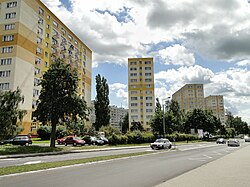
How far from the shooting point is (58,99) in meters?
29.6

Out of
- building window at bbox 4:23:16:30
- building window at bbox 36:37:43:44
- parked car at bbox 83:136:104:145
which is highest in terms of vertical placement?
building window at bbox 4:23:16:30

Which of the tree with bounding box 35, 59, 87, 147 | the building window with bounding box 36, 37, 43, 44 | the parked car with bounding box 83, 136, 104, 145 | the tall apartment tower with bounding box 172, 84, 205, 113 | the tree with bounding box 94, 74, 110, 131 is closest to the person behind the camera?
the tree with bounding box 35, 59, 87, 147

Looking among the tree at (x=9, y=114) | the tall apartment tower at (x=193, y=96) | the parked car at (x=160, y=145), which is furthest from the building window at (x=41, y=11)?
the tall apartment tower at (x=193, y=96)

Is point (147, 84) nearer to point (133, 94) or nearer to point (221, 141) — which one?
point (133, 94)

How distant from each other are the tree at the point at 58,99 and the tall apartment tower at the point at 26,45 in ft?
62.2

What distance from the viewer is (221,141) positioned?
53781mm

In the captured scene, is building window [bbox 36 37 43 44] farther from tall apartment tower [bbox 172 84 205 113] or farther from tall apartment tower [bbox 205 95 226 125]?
tall apartment tower [bbox 205 95 226 125]

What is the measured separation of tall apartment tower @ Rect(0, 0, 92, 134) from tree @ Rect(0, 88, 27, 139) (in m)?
21.9

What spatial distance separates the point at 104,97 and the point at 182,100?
92553 mm

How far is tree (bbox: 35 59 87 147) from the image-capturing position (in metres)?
29.8

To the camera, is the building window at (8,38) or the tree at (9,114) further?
the building window at (8,38)

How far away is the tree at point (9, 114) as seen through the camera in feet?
82.6

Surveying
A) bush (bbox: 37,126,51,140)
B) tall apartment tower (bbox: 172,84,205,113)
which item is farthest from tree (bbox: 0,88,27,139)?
tall apartment tower (bbox: 172,84,205,113)

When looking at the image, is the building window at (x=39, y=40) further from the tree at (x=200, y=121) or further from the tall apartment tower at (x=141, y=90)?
the tall apartment tower at (x=141, y=90)
